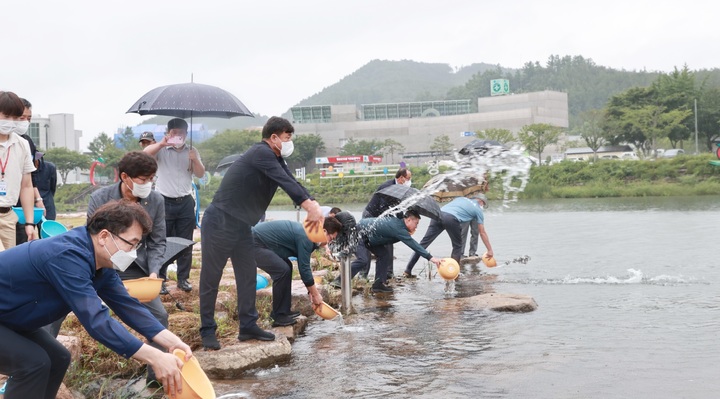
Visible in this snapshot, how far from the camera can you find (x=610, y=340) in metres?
6.97

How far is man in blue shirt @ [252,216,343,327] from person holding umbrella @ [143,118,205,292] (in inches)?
43.4

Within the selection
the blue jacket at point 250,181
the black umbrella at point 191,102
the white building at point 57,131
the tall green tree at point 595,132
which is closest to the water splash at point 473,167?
the black umbrella at point 191,102

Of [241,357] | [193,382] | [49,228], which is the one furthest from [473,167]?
[193,382]

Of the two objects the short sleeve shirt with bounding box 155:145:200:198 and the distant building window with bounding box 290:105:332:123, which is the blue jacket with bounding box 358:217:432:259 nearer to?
the short sleeve shirt with bounding box 155:145:200:198

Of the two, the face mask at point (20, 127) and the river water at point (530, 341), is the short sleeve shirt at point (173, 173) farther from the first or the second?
the face mask at point (20, 127)

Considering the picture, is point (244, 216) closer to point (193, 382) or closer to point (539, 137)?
point (193, 382)

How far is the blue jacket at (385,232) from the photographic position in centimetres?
912

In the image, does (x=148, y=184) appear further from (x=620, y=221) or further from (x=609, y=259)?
(x=620, y=221)

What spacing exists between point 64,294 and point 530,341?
482 cm

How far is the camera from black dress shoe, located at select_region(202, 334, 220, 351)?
5.90 m

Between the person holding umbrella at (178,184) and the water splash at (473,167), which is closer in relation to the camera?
the person holding umbrella at (178,184)

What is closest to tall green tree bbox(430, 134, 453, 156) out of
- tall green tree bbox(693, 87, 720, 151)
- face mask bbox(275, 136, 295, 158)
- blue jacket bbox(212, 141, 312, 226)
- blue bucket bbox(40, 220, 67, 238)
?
tall green tree bbox(693, 87, 720, 151)

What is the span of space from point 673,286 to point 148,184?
7.99 metres

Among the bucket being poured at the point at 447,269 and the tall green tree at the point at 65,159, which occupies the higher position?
the tall green tree at the point at 65,159
